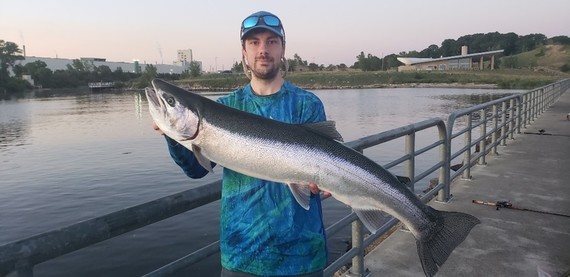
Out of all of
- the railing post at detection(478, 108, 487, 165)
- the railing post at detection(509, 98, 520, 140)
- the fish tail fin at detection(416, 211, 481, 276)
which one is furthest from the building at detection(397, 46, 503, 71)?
the fish tail fin at detection(416, 211, 481, 276)

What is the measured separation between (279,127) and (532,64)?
157551 millimetres

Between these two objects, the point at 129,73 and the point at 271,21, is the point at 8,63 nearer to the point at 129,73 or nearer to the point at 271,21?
the point at 129,73

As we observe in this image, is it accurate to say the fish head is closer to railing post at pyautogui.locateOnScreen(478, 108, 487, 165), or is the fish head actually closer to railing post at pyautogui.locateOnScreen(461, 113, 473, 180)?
railing post at pyautogui.locateOnScreen(461, 113, 473, 180)

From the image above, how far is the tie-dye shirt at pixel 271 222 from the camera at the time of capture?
2.22m

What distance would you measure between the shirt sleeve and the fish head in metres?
0.10

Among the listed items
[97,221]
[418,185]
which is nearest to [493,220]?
[97,221]

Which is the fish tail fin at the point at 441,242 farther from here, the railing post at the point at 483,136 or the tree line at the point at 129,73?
the tree line at the point at 129,73

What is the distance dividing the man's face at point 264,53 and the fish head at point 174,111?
1.38 feet

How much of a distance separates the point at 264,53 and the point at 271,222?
941mm

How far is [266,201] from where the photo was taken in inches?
88.4

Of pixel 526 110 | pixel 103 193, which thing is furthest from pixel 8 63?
pixel 526 110

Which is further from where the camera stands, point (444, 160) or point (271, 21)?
point (444, 160)

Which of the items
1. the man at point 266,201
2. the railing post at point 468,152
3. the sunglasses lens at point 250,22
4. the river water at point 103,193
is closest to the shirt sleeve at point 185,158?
the man at point 266,201

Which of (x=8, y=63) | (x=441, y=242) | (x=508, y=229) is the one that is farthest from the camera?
(x=8, y=63)
